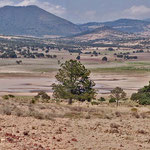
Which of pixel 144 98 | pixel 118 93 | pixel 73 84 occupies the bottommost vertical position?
pixel 144 98

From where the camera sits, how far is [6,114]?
80.1 feet

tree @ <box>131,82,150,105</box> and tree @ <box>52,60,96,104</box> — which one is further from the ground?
tree @ <box>52,60,96,104</box>

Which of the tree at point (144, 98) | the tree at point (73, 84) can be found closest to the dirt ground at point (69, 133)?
the tree at point (73, 84)

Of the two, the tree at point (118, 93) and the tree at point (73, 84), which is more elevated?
the tree at point (73, 84)

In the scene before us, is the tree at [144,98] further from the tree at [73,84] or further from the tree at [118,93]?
the tree at [73,84]

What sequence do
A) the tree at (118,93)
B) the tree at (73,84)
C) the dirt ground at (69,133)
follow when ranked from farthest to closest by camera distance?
the tree at (118,93) < the tree at (73,84) < the dirt ground at (69,133)

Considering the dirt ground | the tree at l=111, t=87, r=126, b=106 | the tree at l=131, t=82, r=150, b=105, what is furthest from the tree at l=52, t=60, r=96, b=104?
the dirt ground

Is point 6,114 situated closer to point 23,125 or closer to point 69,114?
point 23,125

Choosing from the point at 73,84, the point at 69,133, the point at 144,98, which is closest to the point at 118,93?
the point at 144,98

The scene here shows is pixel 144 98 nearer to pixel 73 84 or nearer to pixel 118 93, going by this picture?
pixel 118 93

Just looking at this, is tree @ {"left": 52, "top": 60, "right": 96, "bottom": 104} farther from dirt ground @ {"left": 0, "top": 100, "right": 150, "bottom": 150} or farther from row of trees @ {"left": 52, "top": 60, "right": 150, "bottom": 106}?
dirt ground @ {"left": 0, "top": 100, "right": 150, "bottom": 150}

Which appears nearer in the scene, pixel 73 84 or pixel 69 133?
pixel 69 133

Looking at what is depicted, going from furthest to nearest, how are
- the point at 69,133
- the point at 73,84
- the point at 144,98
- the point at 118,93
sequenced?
the point at 118,93 < the point at 144,98 < the point at 73,84 < the point at 69,133

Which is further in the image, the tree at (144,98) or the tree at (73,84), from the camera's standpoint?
the tree at (144,98)
